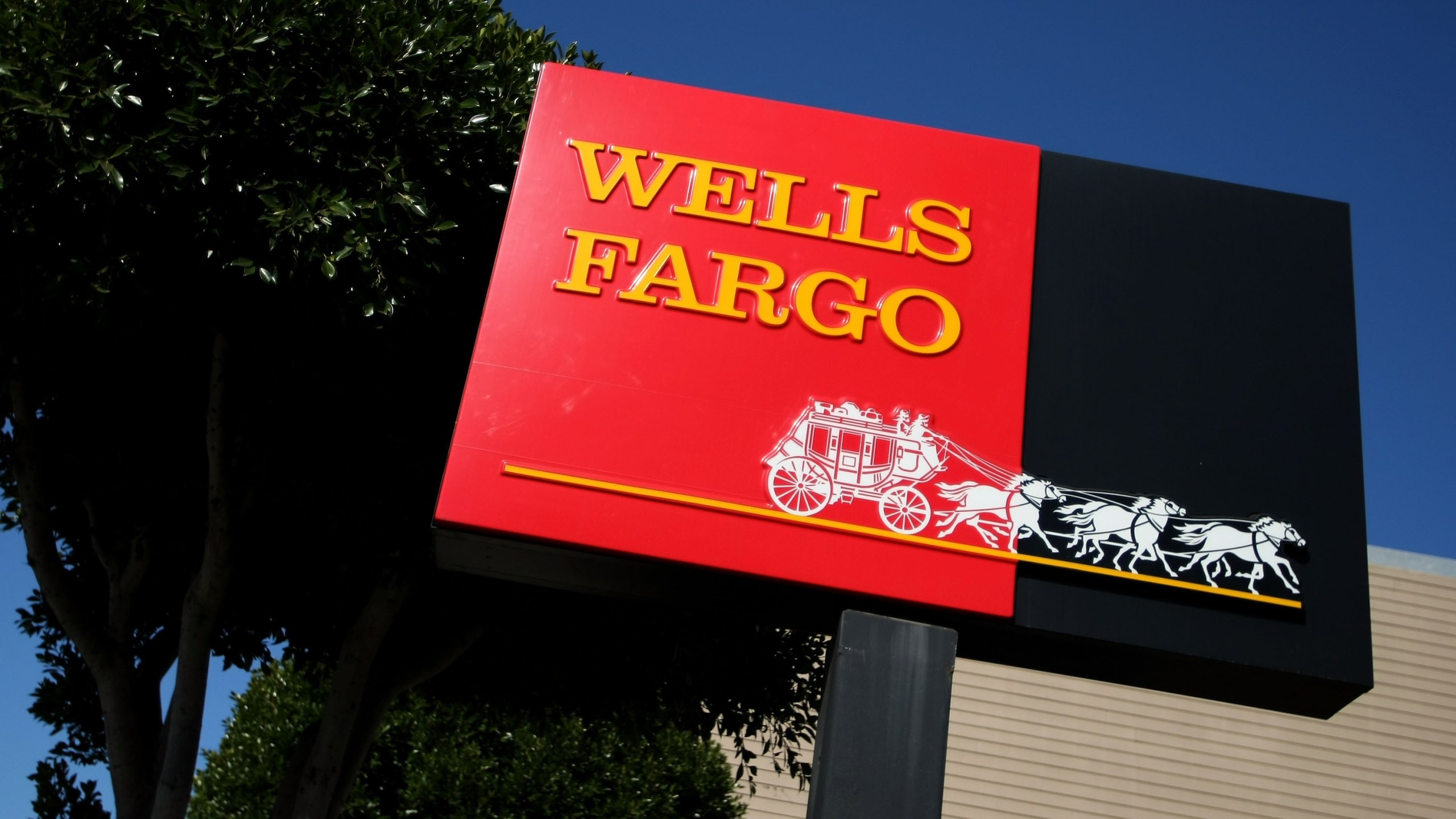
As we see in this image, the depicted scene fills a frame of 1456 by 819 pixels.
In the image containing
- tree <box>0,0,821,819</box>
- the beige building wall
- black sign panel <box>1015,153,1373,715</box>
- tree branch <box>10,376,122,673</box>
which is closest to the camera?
black sign panel <box>1015,153,1373,715</box>

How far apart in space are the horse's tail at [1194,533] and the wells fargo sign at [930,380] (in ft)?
0.05

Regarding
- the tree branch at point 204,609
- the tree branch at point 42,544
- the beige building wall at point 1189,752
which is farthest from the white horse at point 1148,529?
the beige building wall at point 1189,752

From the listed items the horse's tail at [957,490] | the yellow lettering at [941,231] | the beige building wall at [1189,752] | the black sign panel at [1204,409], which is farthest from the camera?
the beige building wall at [1189,752]

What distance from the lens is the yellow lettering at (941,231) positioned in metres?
7.31

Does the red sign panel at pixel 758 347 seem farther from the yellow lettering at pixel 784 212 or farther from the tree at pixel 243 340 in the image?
the tree at pixel 243 340

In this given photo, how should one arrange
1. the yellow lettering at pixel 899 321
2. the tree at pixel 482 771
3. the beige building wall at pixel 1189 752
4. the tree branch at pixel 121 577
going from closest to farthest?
the yellow lettering at pixel 899 321 < the tree branch at pixel 121 577 < the tree at pixel 482 771 < the beige building wall at pixel 1189 752

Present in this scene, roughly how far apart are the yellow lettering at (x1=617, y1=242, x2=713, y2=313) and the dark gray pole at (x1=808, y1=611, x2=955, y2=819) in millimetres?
2032

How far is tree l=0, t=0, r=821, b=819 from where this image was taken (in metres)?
7.72

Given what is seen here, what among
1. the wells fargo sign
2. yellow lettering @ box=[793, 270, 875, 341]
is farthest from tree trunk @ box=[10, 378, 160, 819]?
yellow lettering @ box=[793, 270, 875, 341]

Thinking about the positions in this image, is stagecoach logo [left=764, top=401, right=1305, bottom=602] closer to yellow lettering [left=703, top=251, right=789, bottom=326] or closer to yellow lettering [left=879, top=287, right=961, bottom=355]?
yellow lettering [left=879, top=287, right=961, bottom=355]

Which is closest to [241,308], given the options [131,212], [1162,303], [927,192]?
[131,212]

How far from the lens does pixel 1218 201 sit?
7582 millimetres

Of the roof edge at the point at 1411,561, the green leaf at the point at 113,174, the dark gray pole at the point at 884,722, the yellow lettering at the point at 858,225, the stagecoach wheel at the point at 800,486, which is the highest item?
the roof edge at the point at 1411,561

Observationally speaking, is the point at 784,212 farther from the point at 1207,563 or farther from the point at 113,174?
the point at 113,174
